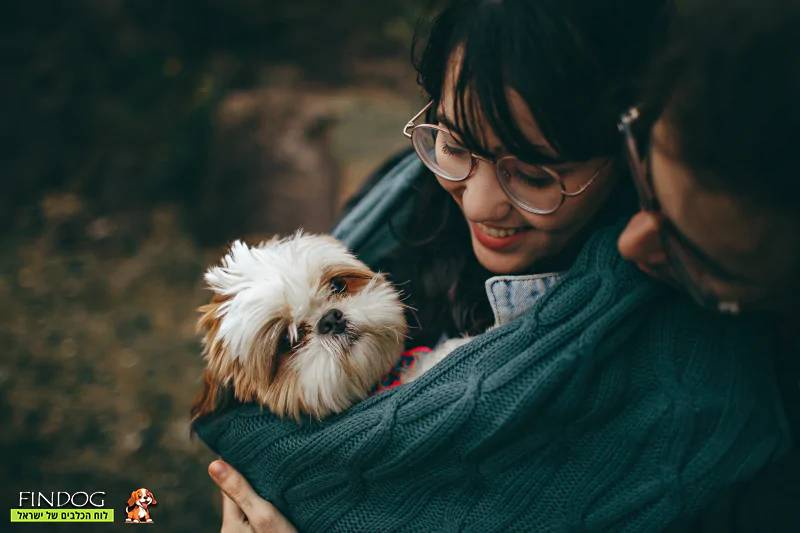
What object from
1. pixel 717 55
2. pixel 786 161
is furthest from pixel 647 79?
pixel 786 161

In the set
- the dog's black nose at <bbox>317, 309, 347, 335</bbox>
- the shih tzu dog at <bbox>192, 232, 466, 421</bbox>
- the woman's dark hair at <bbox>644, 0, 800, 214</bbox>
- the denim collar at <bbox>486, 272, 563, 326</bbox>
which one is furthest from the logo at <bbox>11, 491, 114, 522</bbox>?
the woman's dark hair at <bbox>644, 0, 800, 214</bbox>

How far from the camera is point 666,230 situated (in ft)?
3.65

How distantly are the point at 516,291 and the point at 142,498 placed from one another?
193cm

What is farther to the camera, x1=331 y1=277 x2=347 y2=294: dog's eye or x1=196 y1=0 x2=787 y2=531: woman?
x1=331 y1=277 x2=347 y2=294: dog's eye

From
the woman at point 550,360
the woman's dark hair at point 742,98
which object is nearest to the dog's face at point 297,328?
the woman at point 550,360

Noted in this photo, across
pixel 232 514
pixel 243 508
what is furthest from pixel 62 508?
pixel 243 508

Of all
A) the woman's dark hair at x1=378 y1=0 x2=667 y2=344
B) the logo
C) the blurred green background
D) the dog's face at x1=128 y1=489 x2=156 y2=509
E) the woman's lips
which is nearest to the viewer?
the woman's dark hair at x1=378 y1=0 x2=667 y2=344

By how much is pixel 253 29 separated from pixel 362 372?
567 cm

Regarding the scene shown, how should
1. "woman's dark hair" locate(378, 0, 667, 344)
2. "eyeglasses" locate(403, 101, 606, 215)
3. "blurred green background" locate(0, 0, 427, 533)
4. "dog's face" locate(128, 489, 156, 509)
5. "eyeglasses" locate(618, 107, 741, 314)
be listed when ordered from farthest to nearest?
1. "blurred green background" locate(0, 0, 427, 533)
2. "dog's face" locate(128, 489, 156, 509)
3. "eyeglasses" locate(403, 101, 606, 215)
4. "woman's dark hair" locate(378, 0, 667, 344)
5. "eyeglasses" locate(618, 107, 741, 314)

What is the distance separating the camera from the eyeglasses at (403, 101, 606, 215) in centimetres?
133

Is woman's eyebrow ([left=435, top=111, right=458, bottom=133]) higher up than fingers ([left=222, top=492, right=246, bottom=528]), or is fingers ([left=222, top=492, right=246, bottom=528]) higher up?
woman's eyebrow ([left=435, top=111, right=458, bottom=133])

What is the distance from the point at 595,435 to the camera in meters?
1.36

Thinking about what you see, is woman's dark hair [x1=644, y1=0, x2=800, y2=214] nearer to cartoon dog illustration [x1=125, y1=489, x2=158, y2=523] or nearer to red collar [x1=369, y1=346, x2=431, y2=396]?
red collar [x1=369, y1=346, x2=431, y2=396]

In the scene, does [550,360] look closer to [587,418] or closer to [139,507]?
[587,418]
